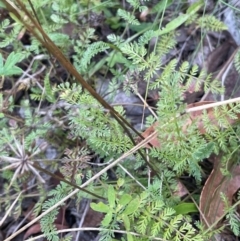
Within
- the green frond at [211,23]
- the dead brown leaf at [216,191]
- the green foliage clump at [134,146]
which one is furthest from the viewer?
the green frond at [211,23]

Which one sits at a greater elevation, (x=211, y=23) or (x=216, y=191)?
(x=211, y=23)

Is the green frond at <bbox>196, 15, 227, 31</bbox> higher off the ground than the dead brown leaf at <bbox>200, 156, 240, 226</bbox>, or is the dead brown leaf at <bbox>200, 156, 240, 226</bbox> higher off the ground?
the green frond at <bbox>196, 15, 227, 31</bbox>

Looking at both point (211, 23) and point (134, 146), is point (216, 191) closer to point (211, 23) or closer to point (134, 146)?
point (134, 146)

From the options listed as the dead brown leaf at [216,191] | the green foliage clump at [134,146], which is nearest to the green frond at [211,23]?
the green foliage clump at [134,146]

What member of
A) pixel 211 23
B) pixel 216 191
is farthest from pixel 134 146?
pixel 211 23

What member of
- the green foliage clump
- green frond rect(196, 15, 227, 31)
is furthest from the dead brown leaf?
green frond rect(196, 15, 227, 31)

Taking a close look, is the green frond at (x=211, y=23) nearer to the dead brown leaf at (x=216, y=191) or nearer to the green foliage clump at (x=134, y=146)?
the green foliage clump at (x=134, y=146)

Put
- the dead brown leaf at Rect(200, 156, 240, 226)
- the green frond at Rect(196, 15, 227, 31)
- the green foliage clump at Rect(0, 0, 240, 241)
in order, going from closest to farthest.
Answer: the green foliage clump at Rect(0, 0, 240, 241)
the dead brown leaf at Rect(200, 156, 240, 226)
the green frond at Rect(196, 15, 227, 31)

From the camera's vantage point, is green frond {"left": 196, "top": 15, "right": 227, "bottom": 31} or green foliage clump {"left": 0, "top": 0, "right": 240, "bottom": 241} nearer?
green foliage clump {"left": 0, "top": 0, "right": 240, "bottom": 241}

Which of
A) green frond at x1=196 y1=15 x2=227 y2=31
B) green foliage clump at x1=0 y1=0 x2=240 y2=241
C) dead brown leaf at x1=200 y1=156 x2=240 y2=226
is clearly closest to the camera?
green foliage clump at x1=0 y1=0 x2=240 y2=241

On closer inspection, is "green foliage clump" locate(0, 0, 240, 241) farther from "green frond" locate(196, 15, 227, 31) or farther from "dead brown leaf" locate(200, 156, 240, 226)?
"green frond" locate(196, 15, 227, 31)

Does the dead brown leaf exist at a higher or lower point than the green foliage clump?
lower
